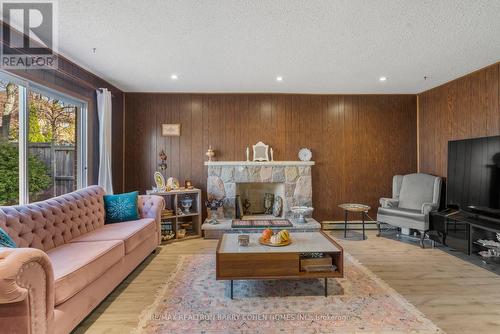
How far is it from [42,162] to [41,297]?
2058 mm

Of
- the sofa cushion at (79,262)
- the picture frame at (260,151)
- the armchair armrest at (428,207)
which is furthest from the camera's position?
the picture frame at (260,151)

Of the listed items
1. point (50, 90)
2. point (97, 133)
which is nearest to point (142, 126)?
point (97, 133)

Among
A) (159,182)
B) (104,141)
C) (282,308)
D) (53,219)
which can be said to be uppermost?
(104,141)

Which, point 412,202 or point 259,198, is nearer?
point 412,202

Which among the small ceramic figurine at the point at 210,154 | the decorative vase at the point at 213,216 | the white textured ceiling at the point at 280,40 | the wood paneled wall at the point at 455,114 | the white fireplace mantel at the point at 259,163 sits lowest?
the decorative vase at the point at 213,216

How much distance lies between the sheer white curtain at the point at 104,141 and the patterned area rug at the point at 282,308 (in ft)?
6.49

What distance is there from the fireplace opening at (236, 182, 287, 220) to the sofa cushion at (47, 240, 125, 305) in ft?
8.39

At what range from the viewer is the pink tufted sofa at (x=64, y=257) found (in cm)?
137

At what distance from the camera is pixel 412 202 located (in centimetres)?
412

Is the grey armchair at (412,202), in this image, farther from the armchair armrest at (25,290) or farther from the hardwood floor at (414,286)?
the armchair armrest at (25,290)

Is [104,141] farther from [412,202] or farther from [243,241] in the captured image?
[412,202]

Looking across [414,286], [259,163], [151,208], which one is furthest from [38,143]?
[414,286]

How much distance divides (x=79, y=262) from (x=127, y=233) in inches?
30.3

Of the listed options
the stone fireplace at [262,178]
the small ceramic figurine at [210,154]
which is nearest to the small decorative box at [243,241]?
the stone fireplace at [262,178]
